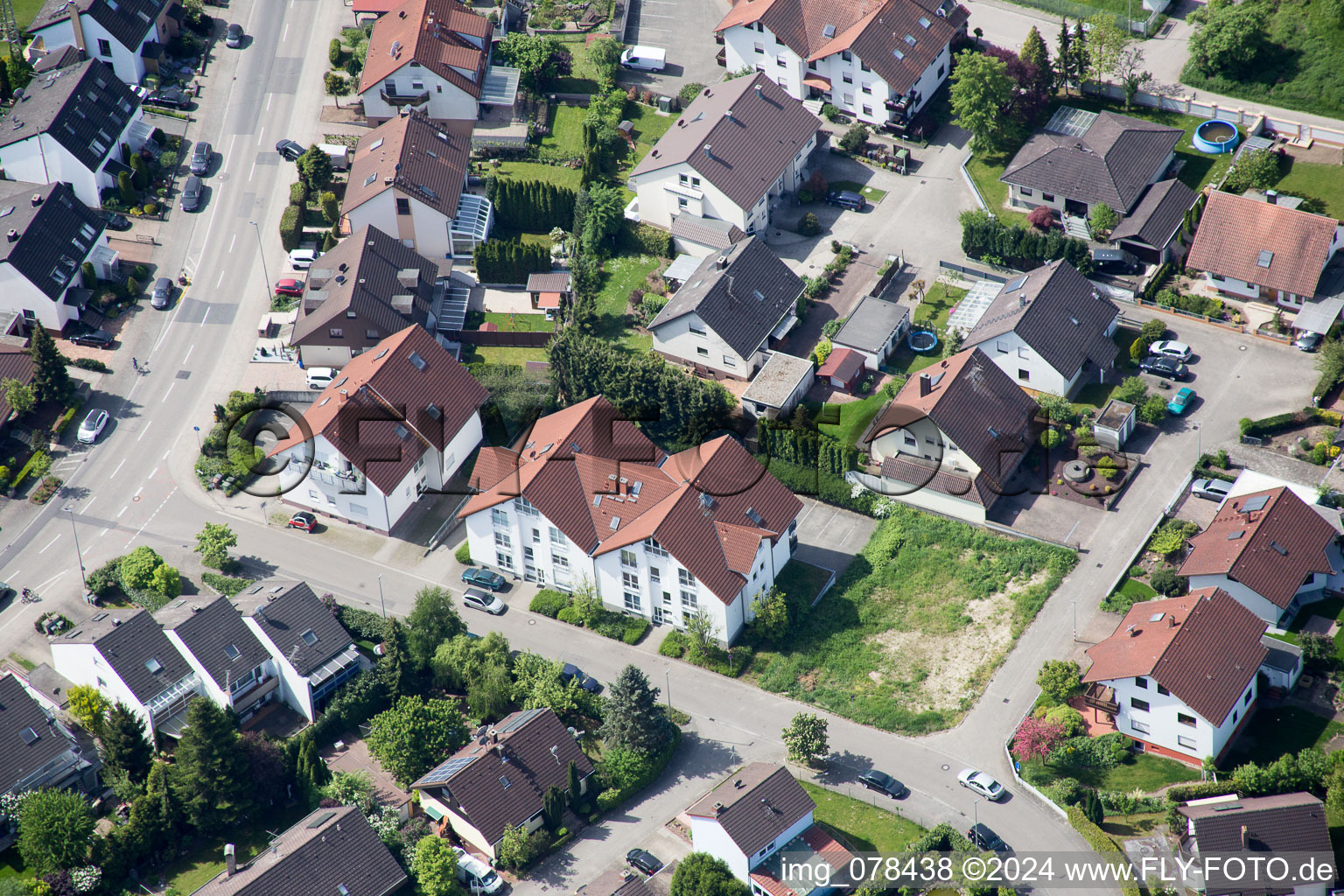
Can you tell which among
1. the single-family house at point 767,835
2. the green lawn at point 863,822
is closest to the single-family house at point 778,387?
the green lawn at point 863,822

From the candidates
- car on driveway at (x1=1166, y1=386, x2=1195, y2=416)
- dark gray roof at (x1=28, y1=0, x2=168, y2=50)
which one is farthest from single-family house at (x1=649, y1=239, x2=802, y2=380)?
dark gray roof at (x1=28, y1=0, x2=168, y2=50)

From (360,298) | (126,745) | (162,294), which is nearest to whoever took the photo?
(126,745)

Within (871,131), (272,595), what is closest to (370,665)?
(272,595)

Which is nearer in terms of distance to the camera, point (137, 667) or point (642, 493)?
point (137, 667)

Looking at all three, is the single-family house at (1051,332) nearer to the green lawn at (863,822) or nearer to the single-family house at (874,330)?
the single-family house at (874,330)

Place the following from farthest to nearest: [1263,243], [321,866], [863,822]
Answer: [1263,243] → [863,822] → [321,866]

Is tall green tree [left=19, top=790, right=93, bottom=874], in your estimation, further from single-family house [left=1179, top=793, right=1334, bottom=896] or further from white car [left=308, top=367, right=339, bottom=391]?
single-family house [left=1179, top=793, right=1334, bottom=896]

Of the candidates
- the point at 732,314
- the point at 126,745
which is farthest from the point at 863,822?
the point at 126,745

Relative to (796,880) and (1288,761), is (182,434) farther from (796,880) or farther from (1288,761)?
(1288,761)

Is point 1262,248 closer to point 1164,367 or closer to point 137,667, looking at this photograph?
point 1164,367
